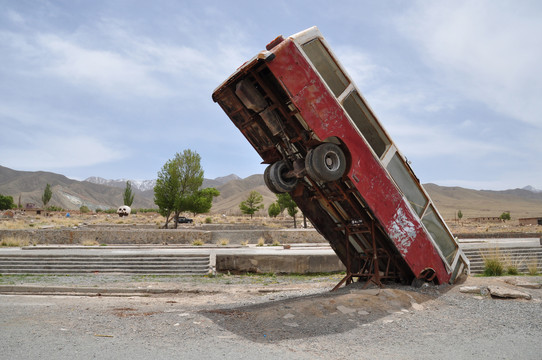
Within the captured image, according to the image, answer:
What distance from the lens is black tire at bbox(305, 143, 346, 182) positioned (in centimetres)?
654

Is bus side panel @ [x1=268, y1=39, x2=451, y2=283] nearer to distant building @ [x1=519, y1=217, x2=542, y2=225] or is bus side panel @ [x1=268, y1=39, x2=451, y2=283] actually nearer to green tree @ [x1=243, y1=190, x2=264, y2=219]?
green tree @ [x1=243, y1=190, x2=264, y2=219]

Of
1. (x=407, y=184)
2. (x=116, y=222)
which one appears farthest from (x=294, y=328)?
(x=116, y=222)

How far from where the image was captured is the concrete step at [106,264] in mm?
14789

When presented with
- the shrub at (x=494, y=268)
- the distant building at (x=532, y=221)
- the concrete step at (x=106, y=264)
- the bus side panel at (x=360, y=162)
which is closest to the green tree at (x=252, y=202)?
the distant building at (x=532, y=221)

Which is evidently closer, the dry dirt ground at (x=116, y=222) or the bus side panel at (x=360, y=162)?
the bus side panel at (x=360, y=162)

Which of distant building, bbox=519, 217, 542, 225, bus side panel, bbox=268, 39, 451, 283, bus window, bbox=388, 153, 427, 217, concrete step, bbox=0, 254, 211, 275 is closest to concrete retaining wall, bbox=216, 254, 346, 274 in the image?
concrete step, bbox=0, 254, 211, 275

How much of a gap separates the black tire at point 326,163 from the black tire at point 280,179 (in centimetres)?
110

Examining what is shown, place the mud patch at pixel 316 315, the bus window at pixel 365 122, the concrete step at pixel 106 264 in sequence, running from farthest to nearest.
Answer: the concrete step at pixel 106 264 < the bus window at pixel 365 122 < the mud patch at pixel 316 315

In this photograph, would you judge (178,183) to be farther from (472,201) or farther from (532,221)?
(472,201)

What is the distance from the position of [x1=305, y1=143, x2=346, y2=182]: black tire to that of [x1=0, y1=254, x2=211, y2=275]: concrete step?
944 centimetres

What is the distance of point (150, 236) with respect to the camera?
27.0 metres

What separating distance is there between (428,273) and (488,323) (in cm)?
217

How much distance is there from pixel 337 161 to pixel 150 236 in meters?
22.8

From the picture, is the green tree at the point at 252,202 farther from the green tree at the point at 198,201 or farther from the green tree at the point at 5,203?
the green tree at the point at 5,203
